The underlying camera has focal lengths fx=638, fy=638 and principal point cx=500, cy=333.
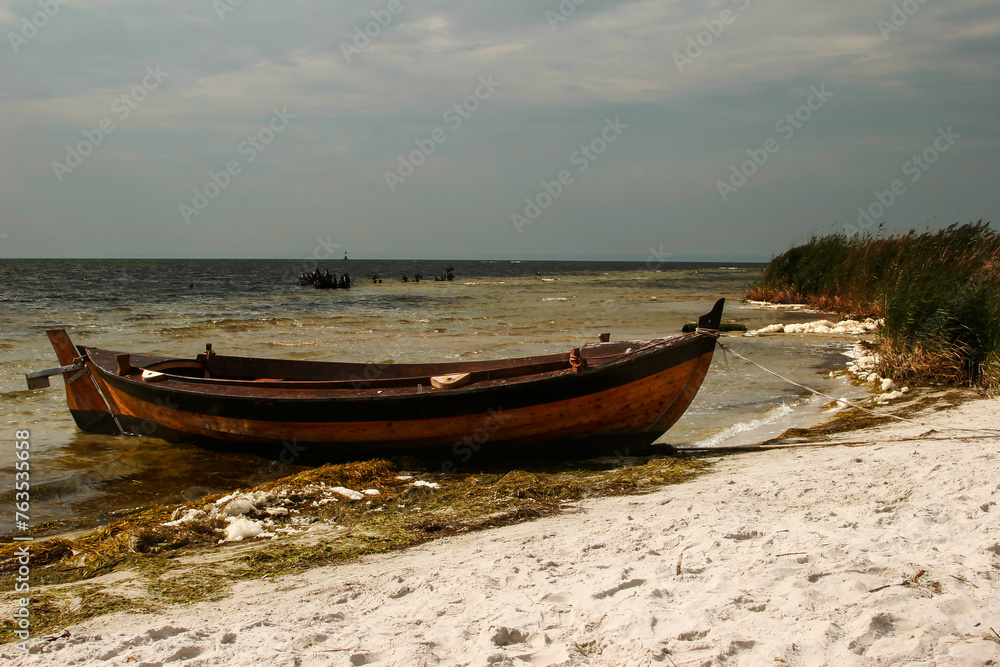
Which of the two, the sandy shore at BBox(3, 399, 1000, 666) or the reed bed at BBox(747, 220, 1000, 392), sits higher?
the reed bed at BBox(747, 220, 1000, 392)

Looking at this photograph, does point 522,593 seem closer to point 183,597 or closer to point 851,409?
point 183,597

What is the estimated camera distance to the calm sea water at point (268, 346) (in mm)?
6738

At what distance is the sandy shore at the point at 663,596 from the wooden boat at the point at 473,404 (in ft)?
6.14

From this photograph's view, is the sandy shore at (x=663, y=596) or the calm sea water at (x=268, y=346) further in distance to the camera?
the calm sea water at (x=268, y=346)

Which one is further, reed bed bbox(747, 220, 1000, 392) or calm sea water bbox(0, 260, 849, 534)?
reed bed bbox(747, 220, 1000, 392)

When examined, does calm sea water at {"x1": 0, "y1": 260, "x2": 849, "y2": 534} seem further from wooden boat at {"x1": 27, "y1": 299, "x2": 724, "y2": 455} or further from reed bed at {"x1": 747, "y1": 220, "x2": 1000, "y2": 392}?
reed bed at {"x1": 747, "y1": 220, "x2": 1000, "y2": 392}

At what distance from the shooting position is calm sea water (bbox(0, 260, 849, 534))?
265 inches

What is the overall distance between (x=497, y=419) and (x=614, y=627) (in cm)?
350

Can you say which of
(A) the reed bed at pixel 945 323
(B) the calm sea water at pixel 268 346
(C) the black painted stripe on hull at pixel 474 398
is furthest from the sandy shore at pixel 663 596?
(A) the reed bed at pixel 945 323

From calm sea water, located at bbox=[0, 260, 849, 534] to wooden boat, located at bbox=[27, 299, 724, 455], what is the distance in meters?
0.56

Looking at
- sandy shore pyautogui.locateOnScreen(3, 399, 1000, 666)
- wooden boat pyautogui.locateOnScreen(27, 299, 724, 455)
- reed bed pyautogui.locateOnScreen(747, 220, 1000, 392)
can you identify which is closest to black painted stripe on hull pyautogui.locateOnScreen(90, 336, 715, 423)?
wooden boat pyautogui.locateOnScreen(27, 299, 724, 455)

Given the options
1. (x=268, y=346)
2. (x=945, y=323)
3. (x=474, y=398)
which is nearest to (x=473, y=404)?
(x=474, y=398)

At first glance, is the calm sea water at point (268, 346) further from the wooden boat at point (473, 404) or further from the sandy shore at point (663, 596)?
the sandy shore at point (663, 596)

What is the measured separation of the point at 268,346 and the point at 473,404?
12.5 meters
